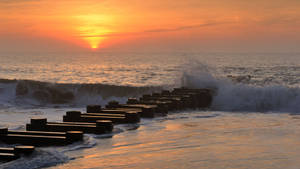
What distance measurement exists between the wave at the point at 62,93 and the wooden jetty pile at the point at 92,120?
22.7 ft

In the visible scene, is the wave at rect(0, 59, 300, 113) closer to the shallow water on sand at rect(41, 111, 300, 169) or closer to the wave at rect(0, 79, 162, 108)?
the wave at rect(0, 79, 162, 108)

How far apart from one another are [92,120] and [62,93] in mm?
15166

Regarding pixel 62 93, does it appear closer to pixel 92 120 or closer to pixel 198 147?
pixel 92 120

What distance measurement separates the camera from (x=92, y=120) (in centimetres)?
1288

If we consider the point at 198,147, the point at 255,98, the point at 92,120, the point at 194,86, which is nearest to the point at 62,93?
the point at 194,86

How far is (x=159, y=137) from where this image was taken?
10.4 meters

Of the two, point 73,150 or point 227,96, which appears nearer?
point 73,150

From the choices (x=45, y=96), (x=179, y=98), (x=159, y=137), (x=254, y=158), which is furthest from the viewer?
(x=45, y=96)

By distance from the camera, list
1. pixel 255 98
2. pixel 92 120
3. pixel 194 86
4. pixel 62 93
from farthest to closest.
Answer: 1. pixel 62 93
2. pixel 194 86
3. pixel 255 98
4. pixel 92 120

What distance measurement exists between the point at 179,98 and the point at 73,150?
10016mm

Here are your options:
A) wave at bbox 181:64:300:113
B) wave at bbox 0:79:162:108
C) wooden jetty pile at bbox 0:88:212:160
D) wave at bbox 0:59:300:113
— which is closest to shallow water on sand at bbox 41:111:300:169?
wooden jetty pile at bbox 0:88:212:160

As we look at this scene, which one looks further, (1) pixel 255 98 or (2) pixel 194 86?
(2) pixel 194 86

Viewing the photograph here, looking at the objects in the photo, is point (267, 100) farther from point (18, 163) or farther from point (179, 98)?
point (18, 163)

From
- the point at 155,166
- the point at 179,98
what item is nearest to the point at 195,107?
the point at 179,98
